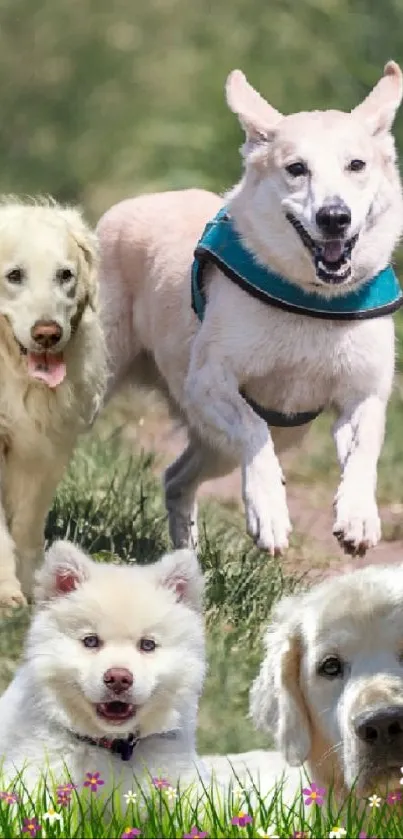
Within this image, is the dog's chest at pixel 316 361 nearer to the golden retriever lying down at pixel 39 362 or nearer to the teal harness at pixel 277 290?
the teal harness at pixel 277 290

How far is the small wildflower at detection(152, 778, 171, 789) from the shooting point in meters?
3.94

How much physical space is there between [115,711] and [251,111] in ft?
5.25

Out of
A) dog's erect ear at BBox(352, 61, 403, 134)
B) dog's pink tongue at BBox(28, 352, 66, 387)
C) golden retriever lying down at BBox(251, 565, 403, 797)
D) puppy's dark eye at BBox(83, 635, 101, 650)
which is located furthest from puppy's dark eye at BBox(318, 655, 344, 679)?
dog's erect ear at BBox(352, 61, 403, 134)

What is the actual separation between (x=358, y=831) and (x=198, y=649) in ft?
1.63

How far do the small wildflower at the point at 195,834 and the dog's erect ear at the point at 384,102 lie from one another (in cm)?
173

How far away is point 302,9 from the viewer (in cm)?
521

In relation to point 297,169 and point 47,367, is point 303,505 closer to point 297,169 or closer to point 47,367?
point 47,367

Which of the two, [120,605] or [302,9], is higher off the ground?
[302,9]

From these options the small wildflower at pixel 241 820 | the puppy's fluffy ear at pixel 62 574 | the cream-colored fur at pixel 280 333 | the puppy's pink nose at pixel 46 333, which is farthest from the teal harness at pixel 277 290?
the small wildflower at pixel 241 820

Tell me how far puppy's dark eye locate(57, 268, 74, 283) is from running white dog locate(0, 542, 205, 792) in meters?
0.85

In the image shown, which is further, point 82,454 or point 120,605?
point 82,454

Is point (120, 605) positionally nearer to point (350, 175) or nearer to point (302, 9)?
point (350, 175)

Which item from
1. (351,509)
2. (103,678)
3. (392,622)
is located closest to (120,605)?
(103,678)


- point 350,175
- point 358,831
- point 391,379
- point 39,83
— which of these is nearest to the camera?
point 358,831
